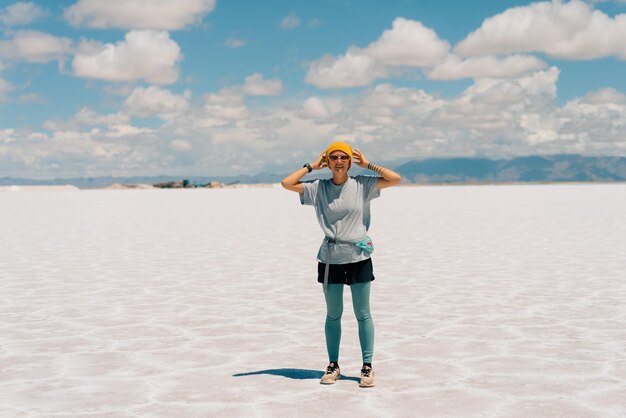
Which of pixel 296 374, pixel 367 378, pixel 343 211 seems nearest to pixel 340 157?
pixel 343 211

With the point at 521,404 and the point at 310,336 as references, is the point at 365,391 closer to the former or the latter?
the point at 521,404

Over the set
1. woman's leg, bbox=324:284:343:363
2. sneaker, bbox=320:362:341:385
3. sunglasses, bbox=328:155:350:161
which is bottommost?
sneaker, bbox=320:362:341:385

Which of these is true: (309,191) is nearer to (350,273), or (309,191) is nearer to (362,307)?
(350,273)

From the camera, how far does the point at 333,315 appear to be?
5434mm

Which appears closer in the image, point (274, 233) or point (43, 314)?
point (43, 314)

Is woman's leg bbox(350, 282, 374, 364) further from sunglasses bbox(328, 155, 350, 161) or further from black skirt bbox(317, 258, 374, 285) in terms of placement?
sunglasses bbox(328, 155, 350, 161)

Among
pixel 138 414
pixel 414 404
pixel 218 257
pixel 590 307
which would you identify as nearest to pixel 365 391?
pixel 414 404

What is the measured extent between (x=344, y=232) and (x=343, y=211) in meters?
0.15

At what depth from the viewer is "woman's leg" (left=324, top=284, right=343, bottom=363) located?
5.32 metres

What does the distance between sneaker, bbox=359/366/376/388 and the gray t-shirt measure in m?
0.78

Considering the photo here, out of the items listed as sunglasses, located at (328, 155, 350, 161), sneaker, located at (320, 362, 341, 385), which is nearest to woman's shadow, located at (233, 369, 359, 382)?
sneaker, located at (320, 362, 341, 385)

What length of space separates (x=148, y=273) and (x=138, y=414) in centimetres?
732

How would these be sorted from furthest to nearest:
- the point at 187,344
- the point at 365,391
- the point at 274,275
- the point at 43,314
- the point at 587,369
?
the point at 274,275, the point at 43,314, the point at 187,344, the point at 587,369, the point at 365,391

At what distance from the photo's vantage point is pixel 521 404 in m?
4.92
